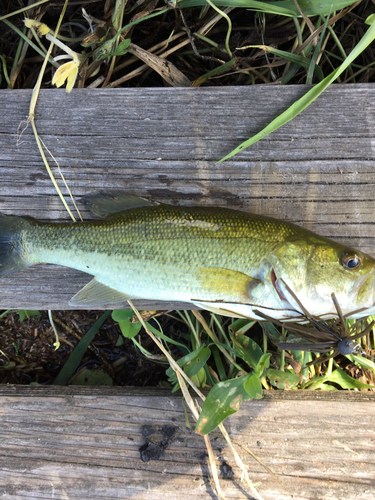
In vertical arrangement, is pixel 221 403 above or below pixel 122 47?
below

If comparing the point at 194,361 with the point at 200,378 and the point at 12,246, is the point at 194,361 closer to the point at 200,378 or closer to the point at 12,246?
the point at 200,378

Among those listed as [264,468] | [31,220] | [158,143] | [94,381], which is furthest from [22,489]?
[158,143]

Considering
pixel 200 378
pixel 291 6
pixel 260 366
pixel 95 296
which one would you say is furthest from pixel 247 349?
pixel 291 6

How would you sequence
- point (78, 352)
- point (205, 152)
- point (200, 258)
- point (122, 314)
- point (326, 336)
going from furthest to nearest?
point (78, 352)
point (122, 314)
point (205, 152)
point (200, 258)
point (326, 336)

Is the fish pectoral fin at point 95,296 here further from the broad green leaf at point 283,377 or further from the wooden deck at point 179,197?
the broad green leaf at point 283,377

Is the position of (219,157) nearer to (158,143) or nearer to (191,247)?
(158,143)

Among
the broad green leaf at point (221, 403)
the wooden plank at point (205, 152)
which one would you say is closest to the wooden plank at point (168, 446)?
the broad green leaf at point (221, 403)

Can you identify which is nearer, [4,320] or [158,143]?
[158,143]
